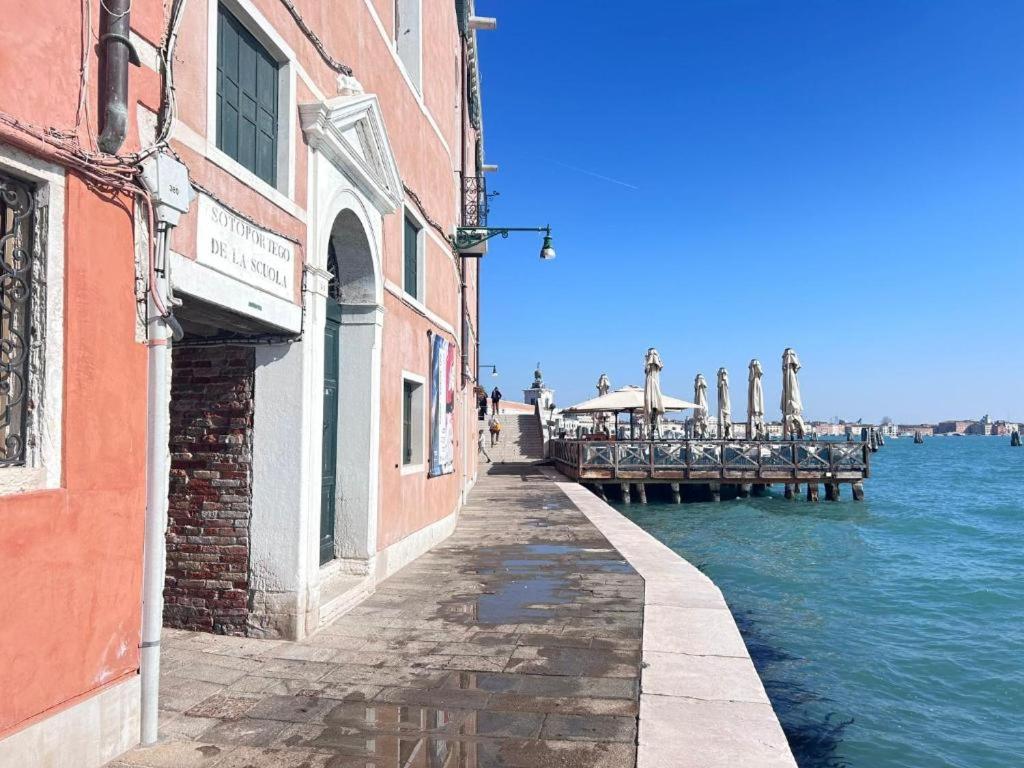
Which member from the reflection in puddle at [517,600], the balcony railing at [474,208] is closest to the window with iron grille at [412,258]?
the reflection in puddle at [517,600]

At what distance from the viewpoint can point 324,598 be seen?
632 cm

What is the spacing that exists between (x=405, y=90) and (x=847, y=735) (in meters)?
8.61

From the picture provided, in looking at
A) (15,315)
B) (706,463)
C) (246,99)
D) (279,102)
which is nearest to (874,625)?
(279,102)

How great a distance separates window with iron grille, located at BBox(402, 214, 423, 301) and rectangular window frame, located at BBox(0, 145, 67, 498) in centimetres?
665

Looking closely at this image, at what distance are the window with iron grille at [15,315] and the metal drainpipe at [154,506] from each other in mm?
665

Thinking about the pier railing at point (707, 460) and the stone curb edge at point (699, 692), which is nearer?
the stone curb edge at point (699, 692)

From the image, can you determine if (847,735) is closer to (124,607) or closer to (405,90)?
(124,607)

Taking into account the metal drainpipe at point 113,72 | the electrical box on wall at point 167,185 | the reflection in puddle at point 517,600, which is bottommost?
the reflection in puddle at point 517,600

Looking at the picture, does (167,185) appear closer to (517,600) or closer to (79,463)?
(79,463)

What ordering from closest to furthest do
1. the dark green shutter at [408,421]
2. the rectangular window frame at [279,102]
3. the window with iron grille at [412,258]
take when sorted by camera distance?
the rectangular window frame at [279,102] → the dark green shutter at [408,421] → the window with iron grille at [412,258]

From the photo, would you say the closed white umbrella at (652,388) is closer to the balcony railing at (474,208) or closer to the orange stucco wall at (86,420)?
the balcony railing at (474,208)

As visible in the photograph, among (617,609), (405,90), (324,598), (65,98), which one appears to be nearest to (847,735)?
(617,609)

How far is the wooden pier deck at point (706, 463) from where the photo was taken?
23.5 meters

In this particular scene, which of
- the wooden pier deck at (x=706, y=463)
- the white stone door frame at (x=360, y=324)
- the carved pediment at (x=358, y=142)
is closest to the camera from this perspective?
the carved pediment at (x=358, y=142)
